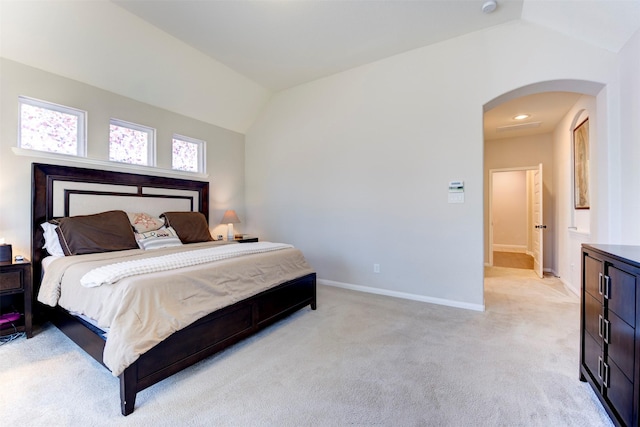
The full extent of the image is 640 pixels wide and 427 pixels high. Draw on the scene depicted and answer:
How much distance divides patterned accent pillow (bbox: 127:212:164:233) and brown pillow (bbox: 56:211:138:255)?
0.46 feet

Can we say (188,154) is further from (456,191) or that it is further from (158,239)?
(456,191)

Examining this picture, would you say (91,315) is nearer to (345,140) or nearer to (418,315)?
(418,315)

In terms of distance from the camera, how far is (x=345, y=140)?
13.4 feet

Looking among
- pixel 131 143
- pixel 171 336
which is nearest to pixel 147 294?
pixel 171 336

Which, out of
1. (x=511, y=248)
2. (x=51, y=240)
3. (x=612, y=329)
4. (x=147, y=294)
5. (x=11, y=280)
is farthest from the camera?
(x=511, y=248)

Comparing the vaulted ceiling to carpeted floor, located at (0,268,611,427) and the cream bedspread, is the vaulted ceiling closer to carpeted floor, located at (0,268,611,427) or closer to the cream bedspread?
the cream bedspread

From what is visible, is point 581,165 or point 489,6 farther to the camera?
point 581,165

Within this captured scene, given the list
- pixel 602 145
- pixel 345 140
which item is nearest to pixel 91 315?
pixel 345 140

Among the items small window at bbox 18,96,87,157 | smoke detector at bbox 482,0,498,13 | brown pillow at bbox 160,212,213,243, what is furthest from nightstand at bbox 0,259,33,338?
smoke detector at bbox 482,0,498,13

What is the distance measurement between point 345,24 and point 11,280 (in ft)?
12.9

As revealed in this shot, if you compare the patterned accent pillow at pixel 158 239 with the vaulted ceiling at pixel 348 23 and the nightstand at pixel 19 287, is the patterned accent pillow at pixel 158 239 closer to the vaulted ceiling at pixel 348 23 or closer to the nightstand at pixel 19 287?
the nightstand at pixel 19 287

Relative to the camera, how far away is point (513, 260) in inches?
255

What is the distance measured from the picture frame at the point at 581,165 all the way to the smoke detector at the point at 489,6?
197 centimetres

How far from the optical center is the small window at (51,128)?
2.89 metres
